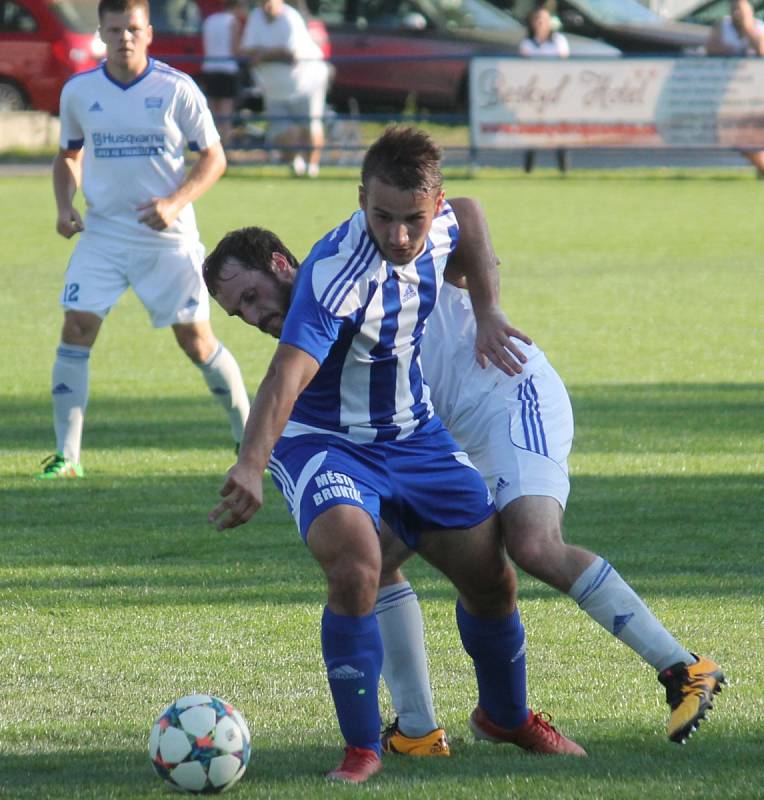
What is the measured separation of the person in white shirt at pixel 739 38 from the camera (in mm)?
21406

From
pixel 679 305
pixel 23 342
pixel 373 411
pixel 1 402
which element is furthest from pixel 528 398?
pixel 679 305

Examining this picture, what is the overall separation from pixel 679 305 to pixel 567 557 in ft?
30.1

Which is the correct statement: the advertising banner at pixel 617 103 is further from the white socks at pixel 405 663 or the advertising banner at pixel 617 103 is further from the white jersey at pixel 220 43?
the white socks at pixel 405 663

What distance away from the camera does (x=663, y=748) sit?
439 cm

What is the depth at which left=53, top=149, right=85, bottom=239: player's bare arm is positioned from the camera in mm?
8055

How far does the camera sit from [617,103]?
21.5 meters

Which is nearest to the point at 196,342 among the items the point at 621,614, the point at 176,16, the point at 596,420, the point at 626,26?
the point at 596,420

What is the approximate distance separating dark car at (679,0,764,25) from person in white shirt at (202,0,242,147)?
7.88 m

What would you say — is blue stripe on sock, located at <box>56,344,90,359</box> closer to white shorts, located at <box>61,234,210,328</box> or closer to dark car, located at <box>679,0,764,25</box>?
white shorts, located at <box>61,234,210,328</box>

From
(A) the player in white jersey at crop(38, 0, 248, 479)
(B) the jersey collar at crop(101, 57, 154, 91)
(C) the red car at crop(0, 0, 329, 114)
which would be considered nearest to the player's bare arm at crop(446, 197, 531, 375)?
(A) the player in white jersey at crop(38, 0, 248, 479)

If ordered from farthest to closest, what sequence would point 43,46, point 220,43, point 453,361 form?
point 43,46 → point 220,43 → point 453,361

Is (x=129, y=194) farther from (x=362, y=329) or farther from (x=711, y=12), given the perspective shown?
(x=711, y=12)

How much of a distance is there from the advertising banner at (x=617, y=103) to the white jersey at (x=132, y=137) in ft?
44.3

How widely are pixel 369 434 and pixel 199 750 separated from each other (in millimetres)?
884
